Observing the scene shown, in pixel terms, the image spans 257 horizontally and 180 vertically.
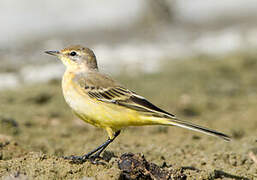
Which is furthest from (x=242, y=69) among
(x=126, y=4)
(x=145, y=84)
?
(x=126, y=4)

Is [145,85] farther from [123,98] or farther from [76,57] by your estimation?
[123,98]

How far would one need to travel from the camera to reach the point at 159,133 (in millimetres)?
8898

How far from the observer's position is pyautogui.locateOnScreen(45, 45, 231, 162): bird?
596 centimetres

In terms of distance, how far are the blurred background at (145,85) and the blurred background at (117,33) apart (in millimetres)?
45

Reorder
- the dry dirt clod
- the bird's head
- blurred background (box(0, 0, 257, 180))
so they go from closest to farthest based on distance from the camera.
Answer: the dry dirt clod → blurred background (box(0, 0, 257, 180)) → the bird's head

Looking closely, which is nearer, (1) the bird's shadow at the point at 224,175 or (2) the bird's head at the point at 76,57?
(1) the bird's shadow at the point at 224,175

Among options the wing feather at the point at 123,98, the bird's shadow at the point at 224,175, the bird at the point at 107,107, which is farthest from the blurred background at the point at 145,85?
the wing feather at the point at 123,98

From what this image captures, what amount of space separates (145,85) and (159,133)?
3580 millimetres

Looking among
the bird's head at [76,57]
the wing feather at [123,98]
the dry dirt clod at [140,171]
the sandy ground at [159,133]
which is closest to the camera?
the dry dirt clod at [140,171]

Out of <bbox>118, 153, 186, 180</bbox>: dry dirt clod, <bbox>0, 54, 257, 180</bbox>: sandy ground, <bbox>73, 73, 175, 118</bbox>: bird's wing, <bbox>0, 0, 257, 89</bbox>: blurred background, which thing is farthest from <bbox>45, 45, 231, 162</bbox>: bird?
<bbox>0, 0, 257, 89</bbox>: blurred background

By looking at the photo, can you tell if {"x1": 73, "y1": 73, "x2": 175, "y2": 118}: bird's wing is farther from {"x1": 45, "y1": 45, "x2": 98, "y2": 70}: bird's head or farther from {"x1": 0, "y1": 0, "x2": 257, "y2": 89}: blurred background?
{"x1": 0, "y1": 0, "x2": 257, "y2": 89}: blurred background

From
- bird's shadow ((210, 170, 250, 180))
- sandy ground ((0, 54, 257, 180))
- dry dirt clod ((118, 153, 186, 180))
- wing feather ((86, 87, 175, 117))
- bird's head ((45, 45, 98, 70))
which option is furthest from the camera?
bird's head ((45, 45, 98, 70))

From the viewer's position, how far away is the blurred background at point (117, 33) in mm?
14250

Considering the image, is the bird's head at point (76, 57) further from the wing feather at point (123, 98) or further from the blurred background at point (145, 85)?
the blurred background at point (145, 85)
